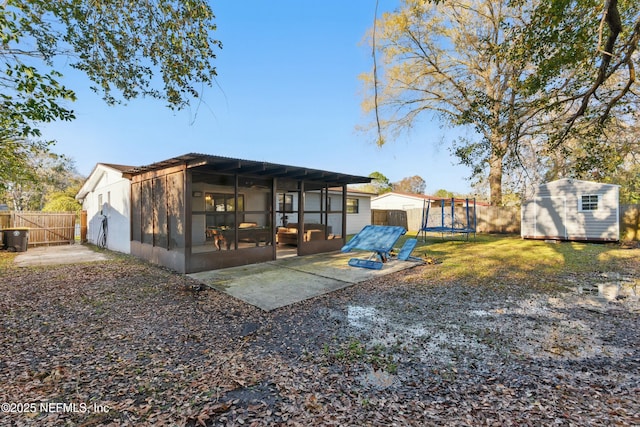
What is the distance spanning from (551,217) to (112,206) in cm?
1853

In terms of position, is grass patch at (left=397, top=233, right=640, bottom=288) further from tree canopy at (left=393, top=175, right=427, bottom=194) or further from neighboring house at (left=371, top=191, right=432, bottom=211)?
tree canopy at (left=393, top=175, right=427, bottom=194)

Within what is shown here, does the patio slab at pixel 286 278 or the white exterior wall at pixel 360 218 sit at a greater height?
the white exterior wall at pixel 360 218

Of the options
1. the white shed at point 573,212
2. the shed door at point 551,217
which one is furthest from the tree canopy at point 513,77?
the shed door at point 551,217

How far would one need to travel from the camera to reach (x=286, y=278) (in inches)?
247

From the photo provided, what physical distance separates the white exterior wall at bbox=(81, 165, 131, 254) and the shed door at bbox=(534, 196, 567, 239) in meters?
16.9

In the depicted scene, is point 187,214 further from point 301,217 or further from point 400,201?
point 400,201

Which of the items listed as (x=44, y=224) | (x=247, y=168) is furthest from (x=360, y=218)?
(x=44, y=224)

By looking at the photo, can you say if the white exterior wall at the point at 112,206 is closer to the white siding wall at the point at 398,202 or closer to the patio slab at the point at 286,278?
the patio slab at the point at 286,278

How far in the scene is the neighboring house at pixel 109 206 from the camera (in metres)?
9.73

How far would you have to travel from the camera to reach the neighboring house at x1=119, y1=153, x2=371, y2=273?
6.62 meters

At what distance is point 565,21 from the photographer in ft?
18.2

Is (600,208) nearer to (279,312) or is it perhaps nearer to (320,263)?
(320,263)

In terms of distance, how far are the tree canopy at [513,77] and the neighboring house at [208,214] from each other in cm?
347

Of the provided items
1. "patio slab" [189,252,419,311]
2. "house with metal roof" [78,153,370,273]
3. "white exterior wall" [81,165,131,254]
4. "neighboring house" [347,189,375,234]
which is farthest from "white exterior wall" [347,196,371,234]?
"white exterior wall" [81,165,131,254]
